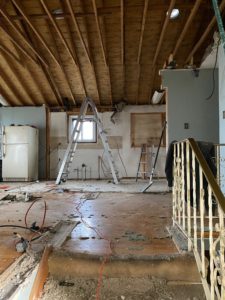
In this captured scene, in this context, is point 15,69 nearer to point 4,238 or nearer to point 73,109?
point 73,109

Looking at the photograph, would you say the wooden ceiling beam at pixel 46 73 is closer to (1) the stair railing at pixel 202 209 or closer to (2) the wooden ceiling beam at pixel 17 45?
(2) the wooden ceiling beam at pixel 17 45

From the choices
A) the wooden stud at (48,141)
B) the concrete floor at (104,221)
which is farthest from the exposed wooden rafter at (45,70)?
the concrete floor at (104,221)

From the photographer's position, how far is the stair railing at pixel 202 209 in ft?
4.75

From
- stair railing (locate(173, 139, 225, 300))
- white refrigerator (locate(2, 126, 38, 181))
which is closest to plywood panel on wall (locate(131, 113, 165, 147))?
white refrigerator (locate(2, 126, 38, 181))

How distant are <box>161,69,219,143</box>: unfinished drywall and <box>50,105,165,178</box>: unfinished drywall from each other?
4.02 m

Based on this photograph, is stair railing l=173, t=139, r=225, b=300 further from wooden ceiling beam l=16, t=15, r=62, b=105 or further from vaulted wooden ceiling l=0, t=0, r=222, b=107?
wooden ceiling beam l=16, t=15, r=62, b=105

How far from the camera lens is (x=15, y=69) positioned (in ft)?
26.2

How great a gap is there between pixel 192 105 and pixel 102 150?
15.5 ft

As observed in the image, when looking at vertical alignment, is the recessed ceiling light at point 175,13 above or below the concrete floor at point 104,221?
above

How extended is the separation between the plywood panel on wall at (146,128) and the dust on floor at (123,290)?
7.62 m

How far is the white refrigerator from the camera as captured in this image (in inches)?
340

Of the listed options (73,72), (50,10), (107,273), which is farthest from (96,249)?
(73,72)

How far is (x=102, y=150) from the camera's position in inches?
383

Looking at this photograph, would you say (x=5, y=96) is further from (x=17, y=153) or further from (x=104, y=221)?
(x=104, y=221)
